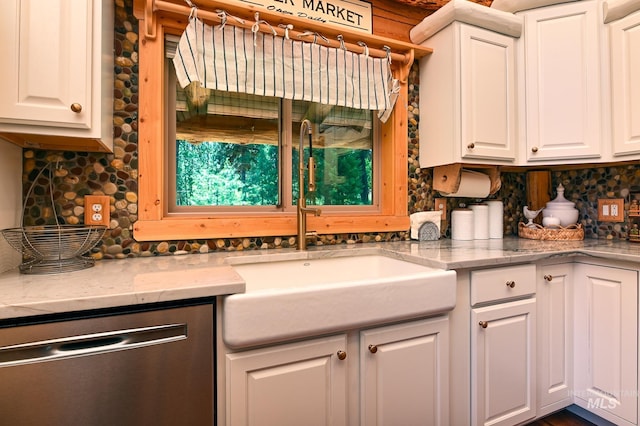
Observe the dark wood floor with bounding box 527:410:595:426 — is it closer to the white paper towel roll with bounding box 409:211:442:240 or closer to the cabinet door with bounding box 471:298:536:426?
the cabinet door with bounding box 471:298:536:426

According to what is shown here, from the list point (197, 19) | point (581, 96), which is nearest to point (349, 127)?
point (197, 19)

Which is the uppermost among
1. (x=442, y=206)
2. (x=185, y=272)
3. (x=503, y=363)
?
(x=442, y=206)

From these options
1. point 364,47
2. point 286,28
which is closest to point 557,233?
point 364,47

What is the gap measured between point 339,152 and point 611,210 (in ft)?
5.77

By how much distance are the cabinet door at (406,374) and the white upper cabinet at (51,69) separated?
124cm

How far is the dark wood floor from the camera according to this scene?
1.65m

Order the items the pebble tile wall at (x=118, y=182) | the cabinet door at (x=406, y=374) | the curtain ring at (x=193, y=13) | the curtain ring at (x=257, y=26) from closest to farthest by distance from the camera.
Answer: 1. the cabinet door at (x=406, y=374)
2. the pebble tile wall at (x=118, y=182)
3. the curtain ring at (x=193, y=13)
4. the curtain ring at (x=257, y=26)

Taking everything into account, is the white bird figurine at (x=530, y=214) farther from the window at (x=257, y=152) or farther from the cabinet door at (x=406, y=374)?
the cabinet door at (x=406, y=374)

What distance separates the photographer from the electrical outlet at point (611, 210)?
2025 millimetres

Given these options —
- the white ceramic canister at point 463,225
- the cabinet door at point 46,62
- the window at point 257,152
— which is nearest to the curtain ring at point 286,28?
the window at point 257,152

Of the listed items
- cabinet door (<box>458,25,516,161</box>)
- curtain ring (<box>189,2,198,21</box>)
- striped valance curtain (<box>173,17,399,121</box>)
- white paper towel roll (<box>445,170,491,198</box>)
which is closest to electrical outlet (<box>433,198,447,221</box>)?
white paper towel roll (<box>445,170,491,198</box>)

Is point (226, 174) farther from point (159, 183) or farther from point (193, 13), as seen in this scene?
point (193, 13)

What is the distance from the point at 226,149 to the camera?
5.81 ft

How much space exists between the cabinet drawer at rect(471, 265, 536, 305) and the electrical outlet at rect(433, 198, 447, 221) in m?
0.68
